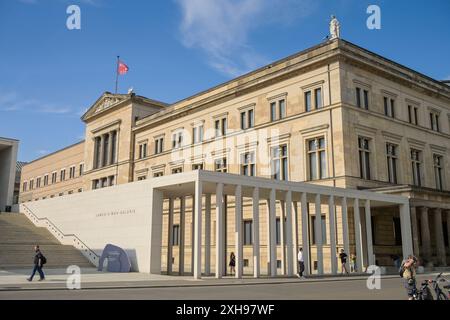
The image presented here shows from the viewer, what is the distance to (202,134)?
48844 mm

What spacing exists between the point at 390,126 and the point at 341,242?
479 inches

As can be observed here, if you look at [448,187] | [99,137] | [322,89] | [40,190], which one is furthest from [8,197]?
[448,187]

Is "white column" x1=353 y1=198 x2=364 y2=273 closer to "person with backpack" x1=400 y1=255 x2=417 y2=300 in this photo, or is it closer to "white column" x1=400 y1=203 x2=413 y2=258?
"white column" x1=400 y1=203 x2=413 y2=258

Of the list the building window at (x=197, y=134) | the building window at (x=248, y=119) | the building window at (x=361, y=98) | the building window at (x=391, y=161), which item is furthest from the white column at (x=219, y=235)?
the building window at (x=197, y=134)

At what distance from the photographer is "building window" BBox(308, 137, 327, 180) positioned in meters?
36.8

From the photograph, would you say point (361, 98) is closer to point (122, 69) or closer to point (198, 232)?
point (198, 232)

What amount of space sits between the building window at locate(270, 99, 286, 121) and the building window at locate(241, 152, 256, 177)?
4148 millimetres

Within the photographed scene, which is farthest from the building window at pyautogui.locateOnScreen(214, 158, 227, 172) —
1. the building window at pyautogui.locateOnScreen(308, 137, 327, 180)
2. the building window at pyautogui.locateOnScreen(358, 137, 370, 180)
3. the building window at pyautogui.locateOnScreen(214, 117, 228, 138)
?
the building window at pyautogui.locateOnScreen(358, 137, 370, 180)

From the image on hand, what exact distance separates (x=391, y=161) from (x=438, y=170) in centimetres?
811

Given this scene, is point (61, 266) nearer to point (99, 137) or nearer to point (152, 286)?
point (152, 286)

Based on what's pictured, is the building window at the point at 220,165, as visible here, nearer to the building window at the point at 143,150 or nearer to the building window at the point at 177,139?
the building window at the point at 177,139

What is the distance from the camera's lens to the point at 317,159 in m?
37.1

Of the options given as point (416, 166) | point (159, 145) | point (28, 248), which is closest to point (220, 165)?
point (159, 145)

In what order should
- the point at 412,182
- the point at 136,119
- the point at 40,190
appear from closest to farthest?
the point at 412,182 < the point at 136,119 < the point at 40,190
